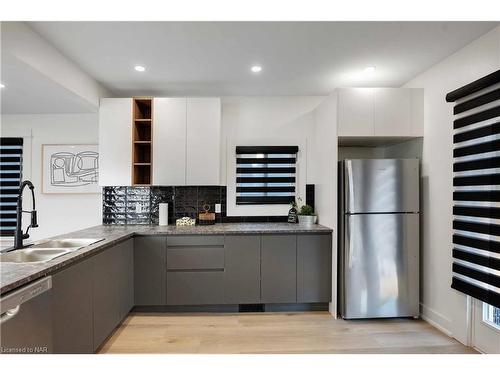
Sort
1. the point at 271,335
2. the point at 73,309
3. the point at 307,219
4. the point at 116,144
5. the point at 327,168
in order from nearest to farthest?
the point at 73,309
the point at 271,335
the point at 327,168
the point at 116,144
the point at 307,219

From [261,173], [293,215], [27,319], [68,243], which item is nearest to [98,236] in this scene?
[68,243]

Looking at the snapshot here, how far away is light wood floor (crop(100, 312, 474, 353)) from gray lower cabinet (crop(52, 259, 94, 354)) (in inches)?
17.9

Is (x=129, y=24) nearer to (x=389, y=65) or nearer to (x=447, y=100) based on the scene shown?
(x=389, y=65)

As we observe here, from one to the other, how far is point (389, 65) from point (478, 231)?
1645 millimetres

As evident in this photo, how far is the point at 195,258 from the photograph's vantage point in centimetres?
290

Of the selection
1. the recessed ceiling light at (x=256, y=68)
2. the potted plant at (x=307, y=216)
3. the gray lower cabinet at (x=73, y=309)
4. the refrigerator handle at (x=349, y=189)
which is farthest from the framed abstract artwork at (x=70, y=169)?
the refrigerator handle at (x=349, y=189)

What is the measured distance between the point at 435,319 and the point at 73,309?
3.08 m

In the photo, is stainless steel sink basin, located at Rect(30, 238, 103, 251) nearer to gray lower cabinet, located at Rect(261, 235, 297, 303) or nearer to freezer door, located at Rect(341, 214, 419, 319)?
gray lower cabinet, located at Rect(261, 235, 297, 303)

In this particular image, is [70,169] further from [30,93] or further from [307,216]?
[307,216]

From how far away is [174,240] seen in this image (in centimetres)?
290

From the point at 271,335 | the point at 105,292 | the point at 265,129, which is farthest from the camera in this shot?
the point at 265,129

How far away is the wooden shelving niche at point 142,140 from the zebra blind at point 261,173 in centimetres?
111

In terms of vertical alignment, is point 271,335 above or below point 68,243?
below

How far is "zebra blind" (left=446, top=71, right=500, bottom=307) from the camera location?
201cm
